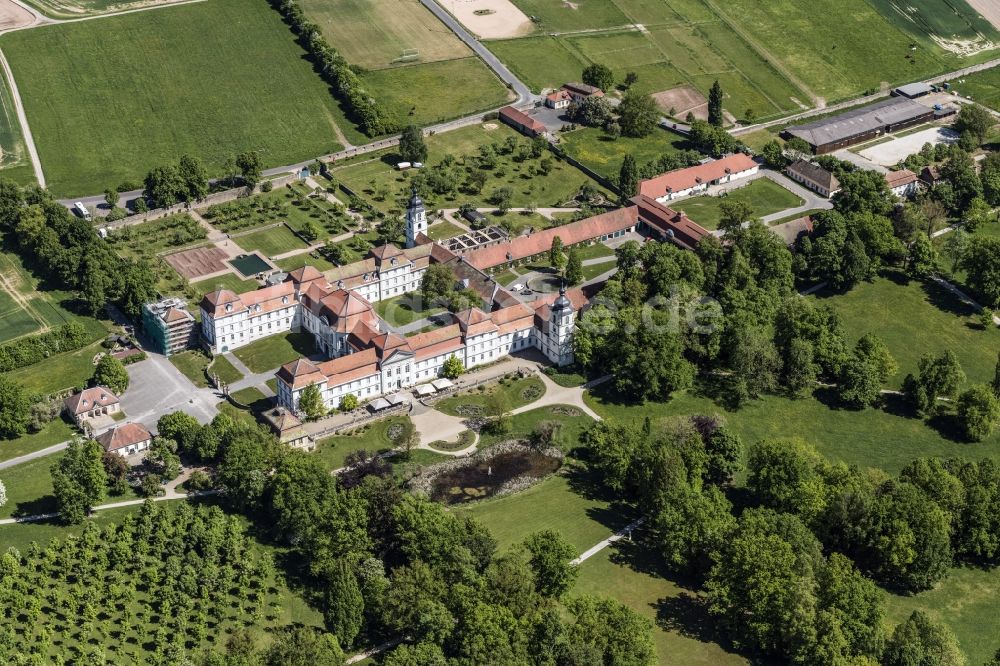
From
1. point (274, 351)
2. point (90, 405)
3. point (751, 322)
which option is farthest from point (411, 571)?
point (751, 322)

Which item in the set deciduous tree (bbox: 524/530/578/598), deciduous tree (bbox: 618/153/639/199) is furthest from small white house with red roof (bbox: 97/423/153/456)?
deciduous tree (bbox: 618/153/639/199)

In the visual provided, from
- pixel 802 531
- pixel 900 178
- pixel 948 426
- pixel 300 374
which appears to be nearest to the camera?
pixel 802 531

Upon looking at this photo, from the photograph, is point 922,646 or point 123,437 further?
point 123,437

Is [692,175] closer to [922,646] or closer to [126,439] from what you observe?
[922,646]

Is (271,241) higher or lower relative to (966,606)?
lower

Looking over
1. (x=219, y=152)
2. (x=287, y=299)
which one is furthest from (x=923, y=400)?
(x=219, y=152)

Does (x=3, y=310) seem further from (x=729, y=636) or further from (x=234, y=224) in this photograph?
(x=729, y=636)

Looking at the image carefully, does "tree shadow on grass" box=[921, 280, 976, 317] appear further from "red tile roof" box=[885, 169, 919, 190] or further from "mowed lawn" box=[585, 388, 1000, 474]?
"mowed lawn" box=[585, 388, 1000, 474]
